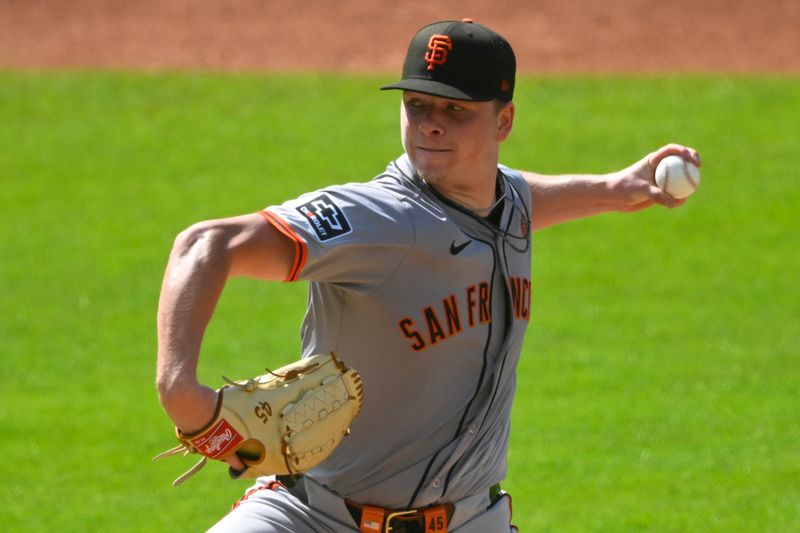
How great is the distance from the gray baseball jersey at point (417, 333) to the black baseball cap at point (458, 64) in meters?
0.26

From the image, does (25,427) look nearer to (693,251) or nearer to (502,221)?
(502,221)

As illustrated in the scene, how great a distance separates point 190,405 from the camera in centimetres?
322

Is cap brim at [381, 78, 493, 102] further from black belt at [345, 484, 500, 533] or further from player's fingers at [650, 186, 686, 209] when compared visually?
black belt at [345, 484, 500, 533]

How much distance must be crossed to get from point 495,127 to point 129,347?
6489 millimetres

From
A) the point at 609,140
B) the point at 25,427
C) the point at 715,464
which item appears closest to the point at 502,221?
the point at 715,464

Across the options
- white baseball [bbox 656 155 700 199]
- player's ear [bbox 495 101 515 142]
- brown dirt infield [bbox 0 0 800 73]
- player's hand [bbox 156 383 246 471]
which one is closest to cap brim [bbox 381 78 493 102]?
player's ear [bbox 495 101 515 142]

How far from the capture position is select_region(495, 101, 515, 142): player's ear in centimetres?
428

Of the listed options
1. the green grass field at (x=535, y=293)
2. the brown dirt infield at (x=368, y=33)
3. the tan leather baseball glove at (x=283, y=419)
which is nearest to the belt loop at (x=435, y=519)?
the tan leather baseball glove at (x=283, y=419)

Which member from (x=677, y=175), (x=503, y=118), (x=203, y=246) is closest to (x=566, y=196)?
(x=677, y=175)

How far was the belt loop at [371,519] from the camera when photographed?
4.16m

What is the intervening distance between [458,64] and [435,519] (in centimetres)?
142

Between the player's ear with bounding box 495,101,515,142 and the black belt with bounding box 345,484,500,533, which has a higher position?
the player's ear with bounding box 495,101,515,142

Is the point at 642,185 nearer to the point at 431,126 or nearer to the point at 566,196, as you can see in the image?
the point at 566,196

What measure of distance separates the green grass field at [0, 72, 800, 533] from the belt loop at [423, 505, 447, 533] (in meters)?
2.58
